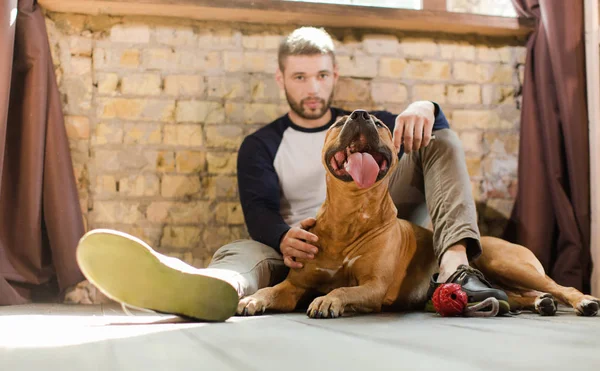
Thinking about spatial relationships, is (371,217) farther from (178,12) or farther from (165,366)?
(178,12)

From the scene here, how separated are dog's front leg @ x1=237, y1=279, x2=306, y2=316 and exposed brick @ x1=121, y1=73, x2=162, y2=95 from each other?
4.44ft

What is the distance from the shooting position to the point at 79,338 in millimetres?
1288

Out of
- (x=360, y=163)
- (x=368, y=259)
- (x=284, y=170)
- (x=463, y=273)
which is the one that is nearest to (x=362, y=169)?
(x=360, y=163)

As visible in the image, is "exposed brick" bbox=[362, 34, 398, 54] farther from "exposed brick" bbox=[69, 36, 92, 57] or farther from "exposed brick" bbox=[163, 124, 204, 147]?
"exposed brick" bbox=[69, 36, 92, 57]

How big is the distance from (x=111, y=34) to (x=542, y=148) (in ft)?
7.01

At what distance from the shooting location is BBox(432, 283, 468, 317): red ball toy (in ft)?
5.76

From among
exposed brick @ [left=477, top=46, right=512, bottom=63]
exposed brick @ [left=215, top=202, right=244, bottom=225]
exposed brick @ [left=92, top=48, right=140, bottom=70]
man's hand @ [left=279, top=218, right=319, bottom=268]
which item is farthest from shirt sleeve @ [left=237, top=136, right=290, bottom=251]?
exposed brick @ [left=477, top=46, right=512, bottom=63]

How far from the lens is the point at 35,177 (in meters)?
2.63

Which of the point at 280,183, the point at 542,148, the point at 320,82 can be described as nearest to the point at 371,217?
the point at 280,183

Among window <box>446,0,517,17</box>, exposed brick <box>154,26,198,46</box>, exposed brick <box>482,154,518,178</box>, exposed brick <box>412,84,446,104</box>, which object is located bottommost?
exposed brick <box>482,154,518,178</box>

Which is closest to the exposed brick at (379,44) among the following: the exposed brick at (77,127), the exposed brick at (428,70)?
the exposed brick at (428,70)

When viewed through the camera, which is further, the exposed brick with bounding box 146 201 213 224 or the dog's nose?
the exposed brick with bounding box 146 201 213 224

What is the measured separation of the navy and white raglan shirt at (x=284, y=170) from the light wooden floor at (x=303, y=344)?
87cm

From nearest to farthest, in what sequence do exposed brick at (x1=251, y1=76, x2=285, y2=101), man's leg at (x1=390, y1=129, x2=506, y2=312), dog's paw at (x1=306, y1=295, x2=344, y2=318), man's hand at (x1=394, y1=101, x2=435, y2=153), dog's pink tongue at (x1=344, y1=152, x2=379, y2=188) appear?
dog's paw at (x1=306, y1=295, x2=344, y2=318), dog's pink tongue at (x1=344, y1=152, x2=379, y2=188), man's leg at (x1=390, y1=129, x2=506, y2=312), man's hand at (x1=394, y1=101, x2=435, y2=153), exposed brick at (x1=251, y1=76, x2=285, y2=101)
